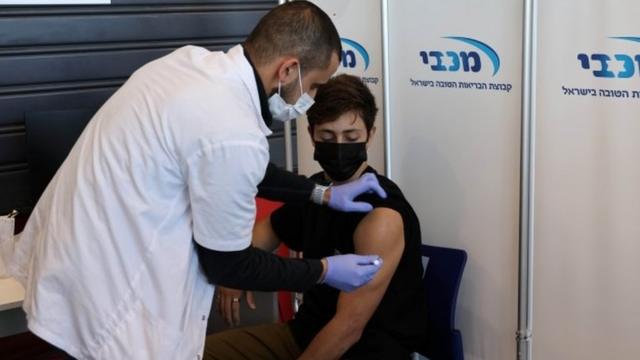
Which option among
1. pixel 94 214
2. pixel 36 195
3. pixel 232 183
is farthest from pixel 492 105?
pixel 36 195

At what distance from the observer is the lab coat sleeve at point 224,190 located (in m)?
1.39

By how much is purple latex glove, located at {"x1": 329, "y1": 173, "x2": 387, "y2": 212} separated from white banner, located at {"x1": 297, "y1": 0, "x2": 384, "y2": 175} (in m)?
0.59

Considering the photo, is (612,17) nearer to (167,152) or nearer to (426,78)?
(426,78)

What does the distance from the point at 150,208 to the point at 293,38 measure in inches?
17.6

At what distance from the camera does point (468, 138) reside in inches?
92.4

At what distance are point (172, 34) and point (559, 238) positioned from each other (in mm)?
1624

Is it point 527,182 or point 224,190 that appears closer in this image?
point 224,190

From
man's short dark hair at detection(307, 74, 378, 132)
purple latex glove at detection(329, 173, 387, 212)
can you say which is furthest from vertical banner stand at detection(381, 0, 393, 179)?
purple latex glove at detection(329, 173, 387, 212)

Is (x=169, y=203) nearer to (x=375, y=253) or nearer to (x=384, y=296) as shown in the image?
(x=375, y=253)

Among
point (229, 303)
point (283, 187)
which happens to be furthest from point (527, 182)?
point (229, 303)

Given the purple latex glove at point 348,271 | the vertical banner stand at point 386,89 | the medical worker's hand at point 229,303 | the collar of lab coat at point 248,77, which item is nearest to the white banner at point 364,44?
the vertical banner stand at point 386,89

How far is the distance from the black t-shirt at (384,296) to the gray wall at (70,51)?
971 mm

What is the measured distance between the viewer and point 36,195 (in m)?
2.47

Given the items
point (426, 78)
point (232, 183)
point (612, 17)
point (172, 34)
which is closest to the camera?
point (232, 183)
